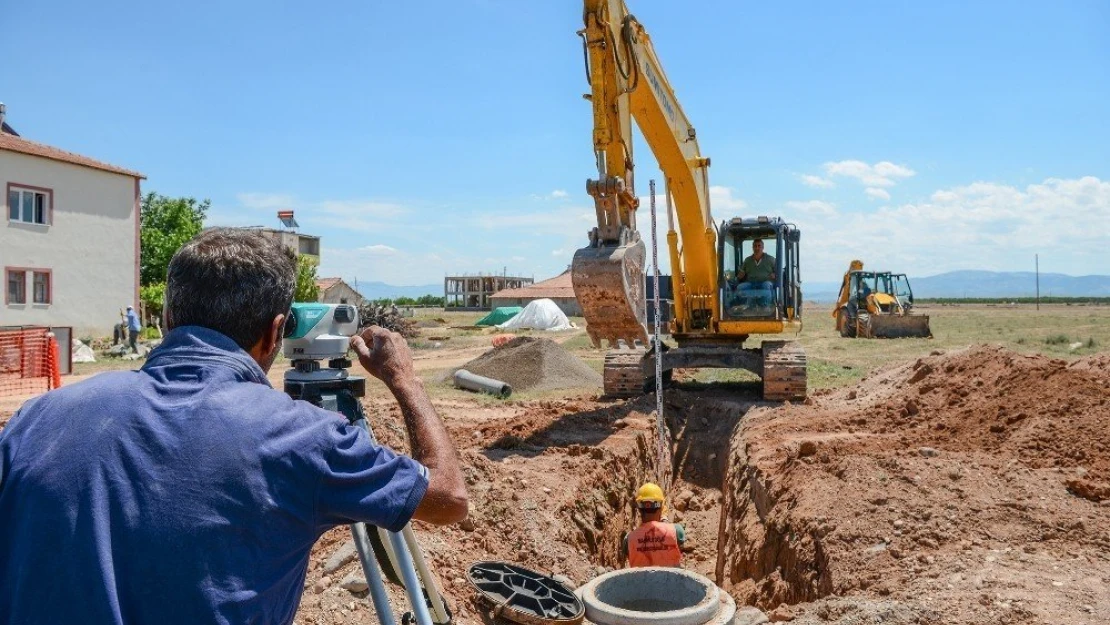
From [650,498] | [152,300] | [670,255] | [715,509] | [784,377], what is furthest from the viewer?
[152,300]

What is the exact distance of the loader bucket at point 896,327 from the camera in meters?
26.5

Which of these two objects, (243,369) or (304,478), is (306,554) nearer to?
(304,478)

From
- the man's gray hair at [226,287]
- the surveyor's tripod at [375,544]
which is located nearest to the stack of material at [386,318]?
the surveyor's tripod at [375,544]

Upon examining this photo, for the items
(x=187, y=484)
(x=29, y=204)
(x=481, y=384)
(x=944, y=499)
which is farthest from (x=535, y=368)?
(x=29, y=204)

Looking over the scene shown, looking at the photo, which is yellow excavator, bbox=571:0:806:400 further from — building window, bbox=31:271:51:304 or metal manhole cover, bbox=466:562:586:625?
building window, bbox=31:271:51:304

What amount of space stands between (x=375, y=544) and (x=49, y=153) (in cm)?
2920

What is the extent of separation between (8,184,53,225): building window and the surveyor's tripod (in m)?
28.1

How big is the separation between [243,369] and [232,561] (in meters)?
0.42

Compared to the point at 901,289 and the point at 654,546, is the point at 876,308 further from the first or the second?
the point at 654,546

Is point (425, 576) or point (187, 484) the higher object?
point (187, 484)

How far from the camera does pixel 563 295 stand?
2119 inches

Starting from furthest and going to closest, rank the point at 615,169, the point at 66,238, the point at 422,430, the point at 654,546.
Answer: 1. the point at 66,238
2. the point at 615,169
3. the point at 654,546
4. the point at 422,430

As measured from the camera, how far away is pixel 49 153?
1045 inches

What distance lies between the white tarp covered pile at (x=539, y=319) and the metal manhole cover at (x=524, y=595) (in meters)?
35.3
